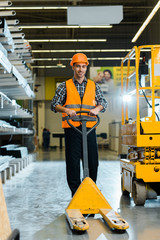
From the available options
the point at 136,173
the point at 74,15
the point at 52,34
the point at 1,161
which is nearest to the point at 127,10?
the point at 52,34

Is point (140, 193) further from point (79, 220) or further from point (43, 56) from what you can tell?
point (43, 56)

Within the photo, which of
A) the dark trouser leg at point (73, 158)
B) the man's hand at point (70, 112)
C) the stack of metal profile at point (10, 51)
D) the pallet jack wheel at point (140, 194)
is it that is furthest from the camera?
the stack of metal profile at point (10, 51)

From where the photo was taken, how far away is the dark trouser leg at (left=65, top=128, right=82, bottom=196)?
360cm

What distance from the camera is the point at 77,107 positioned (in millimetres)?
3668

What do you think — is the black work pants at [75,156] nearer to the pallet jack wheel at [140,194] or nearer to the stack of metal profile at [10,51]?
the pallet jack wheel at [140,194]

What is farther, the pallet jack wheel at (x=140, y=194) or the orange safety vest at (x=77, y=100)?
the pallet jack wheel at (x=140, y=194)

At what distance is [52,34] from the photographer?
60.0ft

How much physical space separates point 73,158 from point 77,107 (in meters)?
0.52

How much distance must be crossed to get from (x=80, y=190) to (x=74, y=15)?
7.55 meters

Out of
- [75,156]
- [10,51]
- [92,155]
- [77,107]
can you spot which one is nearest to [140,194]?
[92,155]

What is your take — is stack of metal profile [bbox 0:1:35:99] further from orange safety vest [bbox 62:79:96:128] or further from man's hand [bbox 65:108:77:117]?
man's hand [bbox 65:108:77:117]

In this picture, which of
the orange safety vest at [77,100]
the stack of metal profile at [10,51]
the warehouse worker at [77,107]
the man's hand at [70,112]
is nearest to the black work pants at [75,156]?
the warehouse worker at [77,107]

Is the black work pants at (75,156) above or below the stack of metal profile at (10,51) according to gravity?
below

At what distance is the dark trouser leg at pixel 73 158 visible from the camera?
3.60m
